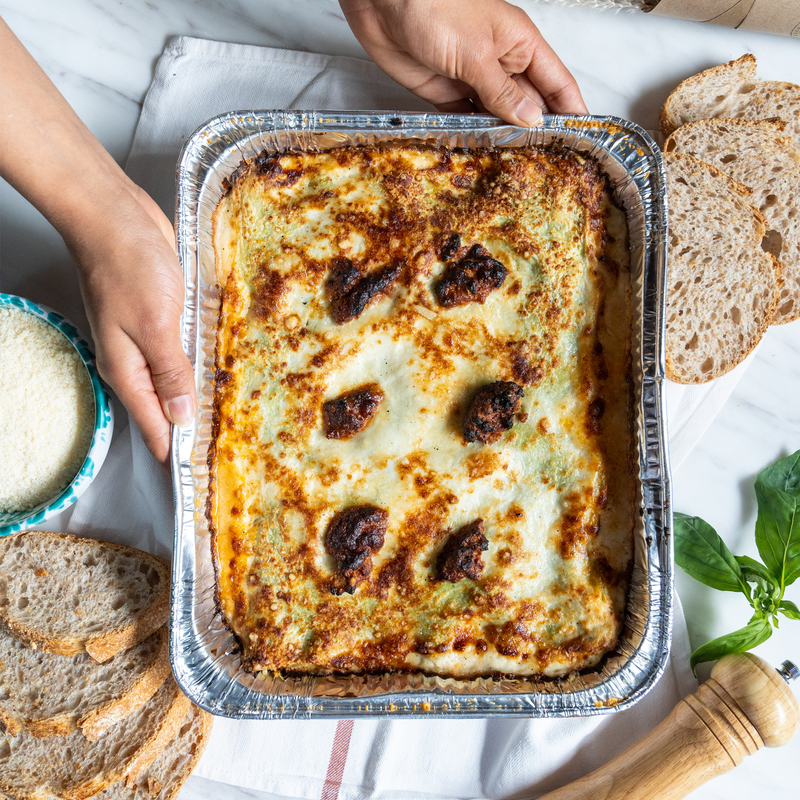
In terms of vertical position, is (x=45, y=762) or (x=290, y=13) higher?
(x=290, y=13)

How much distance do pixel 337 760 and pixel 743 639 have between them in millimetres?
1625

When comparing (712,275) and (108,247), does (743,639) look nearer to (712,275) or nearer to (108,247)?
(712,275)

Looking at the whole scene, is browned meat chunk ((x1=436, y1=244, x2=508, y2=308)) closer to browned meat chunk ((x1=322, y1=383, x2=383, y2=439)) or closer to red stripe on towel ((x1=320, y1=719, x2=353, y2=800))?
browned meat chunk ((x1=322, y1=383, x2=383, y2=439))

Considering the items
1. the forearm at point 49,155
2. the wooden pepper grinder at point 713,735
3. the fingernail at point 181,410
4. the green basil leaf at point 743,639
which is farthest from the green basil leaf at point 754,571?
the forearm at point 49,155

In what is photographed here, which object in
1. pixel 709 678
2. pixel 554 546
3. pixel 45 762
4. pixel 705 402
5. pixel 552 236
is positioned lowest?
pixel 45 762

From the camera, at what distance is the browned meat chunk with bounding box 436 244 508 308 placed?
221 cm

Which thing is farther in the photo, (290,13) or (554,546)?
(290,13)

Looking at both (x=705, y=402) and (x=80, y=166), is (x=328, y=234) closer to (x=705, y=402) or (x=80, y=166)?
(x=80, y=166)

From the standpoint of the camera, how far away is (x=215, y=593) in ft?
7.53

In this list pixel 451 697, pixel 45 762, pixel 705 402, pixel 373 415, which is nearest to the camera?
pixel 451 697

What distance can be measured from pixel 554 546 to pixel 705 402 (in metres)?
0.98

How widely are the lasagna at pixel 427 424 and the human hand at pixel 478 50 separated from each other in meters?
0.23

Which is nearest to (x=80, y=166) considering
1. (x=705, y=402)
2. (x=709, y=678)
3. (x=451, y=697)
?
Answer: (x=451, y=697)

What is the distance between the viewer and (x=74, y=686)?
8.16 ft
